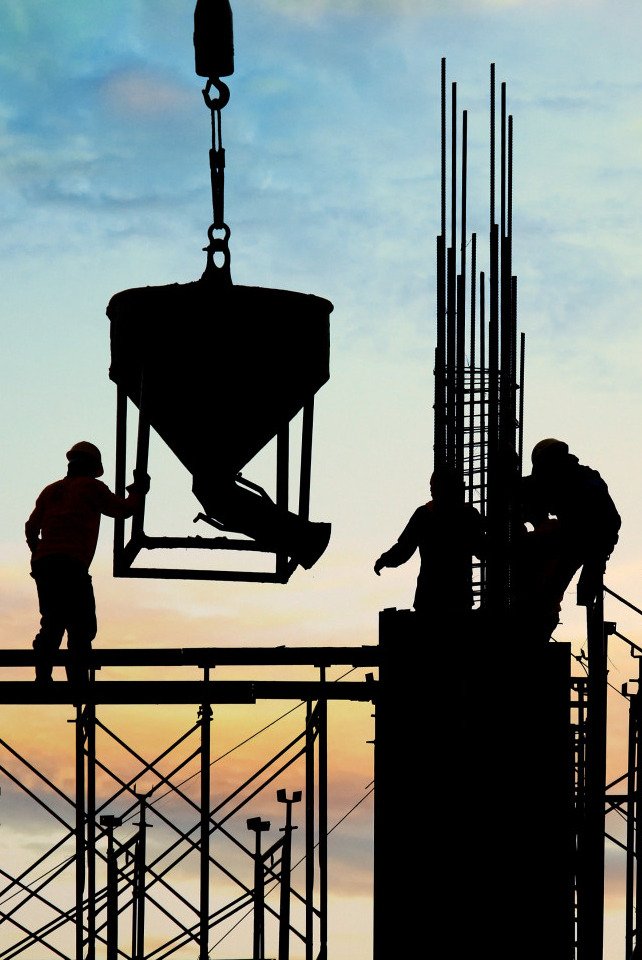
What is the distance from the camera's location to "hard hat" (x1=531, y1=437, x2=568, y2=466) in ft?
41.7

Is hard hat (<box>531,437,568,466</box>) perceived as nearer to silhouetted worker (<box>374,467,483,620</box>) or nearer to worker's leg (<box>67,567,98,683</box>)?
silhouetted worker (<box>374,467,483,620</box>)

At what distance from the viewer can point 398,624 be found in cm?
1091

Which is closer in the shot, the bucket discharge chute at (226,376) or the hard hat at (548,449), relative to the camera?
the bucket discharge chute at (226,376)

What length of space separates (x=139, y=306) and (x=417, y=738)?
3.48 m

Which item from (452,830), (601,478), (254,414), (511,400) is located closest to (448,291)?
(511,400)

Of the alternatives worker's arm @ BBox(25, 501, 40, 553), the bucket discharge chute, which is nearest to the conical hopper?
the bucket discharge chute

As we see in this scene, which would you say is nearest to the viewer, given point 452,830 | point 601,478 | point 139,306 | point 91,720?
point 452,830

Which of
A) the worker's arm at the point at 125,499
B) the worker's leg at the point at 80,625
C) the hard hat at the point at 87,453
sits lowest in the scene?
the worker's leg at the point at 80,625

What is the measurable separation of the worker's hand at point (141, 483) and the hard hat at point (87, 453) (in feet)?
3.07

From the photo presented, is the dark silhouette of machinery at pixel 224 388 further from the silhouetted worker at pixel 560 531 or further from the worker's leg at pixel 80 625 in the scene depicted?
the silhouetted worker at pixel 560 531

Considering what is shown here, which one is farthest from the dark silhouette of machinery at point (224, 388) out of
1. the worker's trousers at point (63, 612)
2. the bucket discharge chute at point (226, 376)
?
the worker's trousers at point (63, 612)

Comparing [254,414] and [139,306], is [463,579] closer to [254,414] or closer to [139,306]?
[254,414]

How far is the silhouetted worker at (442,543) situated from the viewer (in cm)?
1304

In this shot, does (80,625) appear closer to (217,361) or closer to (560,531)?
(217,361)
